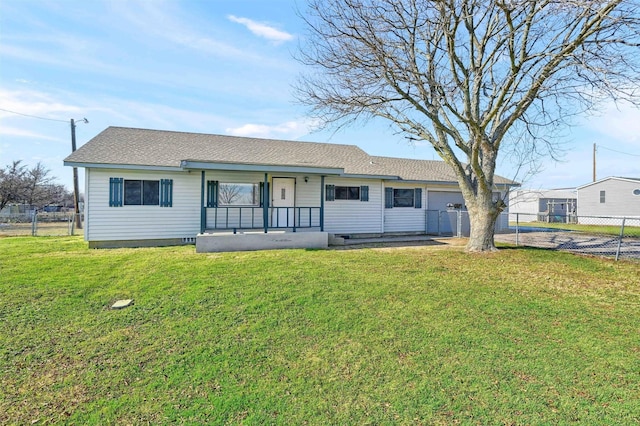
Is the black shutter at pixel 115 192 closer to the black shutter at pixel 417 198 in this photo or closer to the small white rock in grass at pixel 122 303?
the small white rock in grass at pixel 122 303

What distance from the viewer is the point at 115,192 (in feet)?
34.3

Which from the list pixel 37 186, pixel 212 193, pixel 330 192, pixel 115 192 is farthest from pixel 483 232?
pixel 37 186

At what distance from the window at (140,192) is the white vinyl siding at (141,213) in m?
0.11

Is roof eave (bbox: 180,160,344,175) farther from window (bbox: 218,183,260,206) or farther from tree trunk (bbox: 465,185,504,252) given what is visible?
tree trunk (bbox: 465,185,504,252)

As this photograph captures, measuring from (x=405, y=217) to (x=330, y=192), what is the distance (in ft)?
12.2

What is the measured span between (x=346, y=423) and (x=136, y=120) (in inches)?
678

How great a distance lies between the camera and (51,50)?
10312 mm

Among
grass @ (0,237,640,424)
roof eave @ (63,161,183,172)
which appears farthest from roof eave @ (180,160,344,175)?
grass @ (0,237,640,424)

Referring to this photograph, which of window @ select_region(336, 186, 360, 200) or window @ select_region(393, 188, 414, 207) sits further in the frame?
window @ select_region(393, 188, 414, 207)

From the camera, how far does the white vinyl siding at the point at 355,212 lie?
13031mm

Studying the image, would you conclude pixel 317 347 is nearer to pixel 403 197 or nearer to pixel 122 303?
pixel 122 303

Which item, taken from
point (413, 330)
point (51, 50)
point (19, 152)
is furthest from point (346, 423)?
point (19, 152)

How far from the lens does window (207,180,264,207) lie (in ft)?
37.4

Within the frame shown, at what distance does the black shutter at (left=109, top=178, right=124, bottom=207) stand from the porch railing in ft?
8.55
